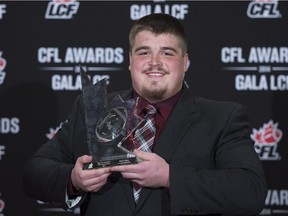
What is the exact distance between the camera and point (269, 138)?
288cm

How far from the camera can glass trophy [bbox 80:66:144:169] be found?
5.17 feet

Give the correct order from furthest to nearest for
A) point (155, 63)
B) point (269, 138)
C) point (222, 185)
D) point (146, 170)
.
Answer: point (269, 138) → point (155, 63) → point (222, 185) → point (146, 170)

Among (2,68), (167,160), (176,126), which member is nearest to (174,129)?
(176,126)

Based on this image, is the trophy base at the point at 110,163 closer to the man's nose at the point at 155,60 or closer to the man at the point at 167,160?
the man at the point at 167,160

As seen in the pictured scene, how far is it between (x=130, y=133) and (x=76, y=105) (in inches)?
17.5

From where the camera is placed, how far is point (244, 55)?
288cm

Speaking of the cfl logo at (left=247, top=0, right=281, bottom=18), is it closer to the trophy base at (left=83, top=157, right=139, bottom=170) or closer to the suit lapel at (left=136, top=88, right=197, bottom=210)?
the suit lapel at (left=136, top=88, right=197, bottom=210)

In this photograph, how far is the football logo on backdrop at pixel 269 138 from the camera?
288 cm

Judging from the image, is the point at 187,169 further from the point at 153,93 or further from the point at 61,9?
the point at 61,9

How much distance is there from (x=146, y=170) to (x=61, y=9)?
1647 mm

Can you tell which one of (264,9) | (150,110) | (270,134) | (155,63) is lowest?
(270,134)

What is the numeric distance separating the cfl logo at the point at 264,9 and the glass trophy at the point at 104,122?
4.93ft

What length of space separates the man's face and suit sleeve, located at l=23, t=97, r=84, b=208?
0.28m

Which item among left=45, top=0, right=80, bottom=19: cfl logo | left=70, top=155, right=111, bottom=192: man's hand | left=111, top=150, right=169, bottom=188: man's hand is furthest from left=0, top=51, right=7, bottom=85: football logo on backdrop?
left=111, top=150, right=169, bottom=188: man's hand
